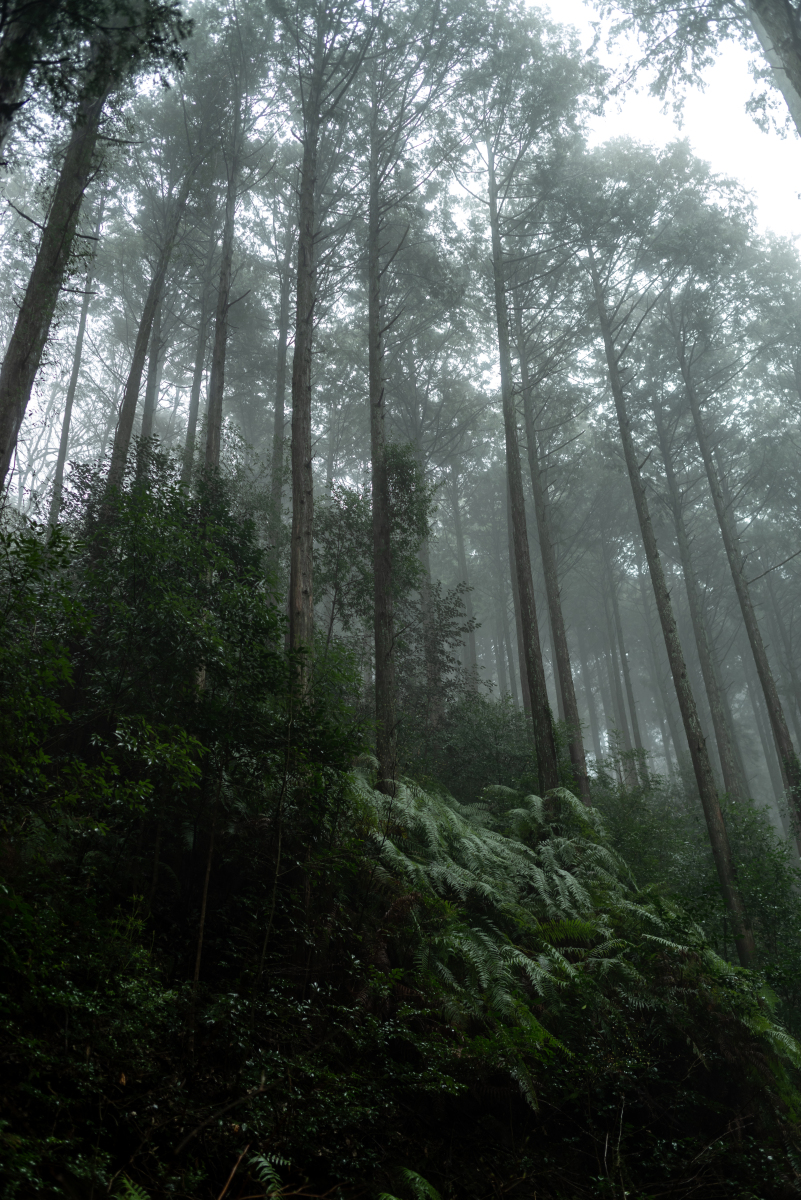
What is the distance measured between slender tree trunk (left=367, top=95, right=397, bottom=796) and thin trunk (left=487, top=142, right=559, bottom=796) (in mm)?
2401

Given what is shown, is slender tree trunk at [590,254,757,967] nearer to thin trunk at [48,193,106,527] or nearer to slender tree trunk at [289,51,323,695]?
slender tree trunk at [289,51,323,695]

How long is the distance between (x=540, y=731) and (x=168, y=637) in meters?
6.85

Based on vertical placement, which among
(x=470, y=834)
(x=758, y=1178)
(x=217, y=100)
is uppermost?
(x=217, y=100)

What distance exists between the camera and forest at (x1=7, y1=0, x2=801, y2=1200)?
142 inches

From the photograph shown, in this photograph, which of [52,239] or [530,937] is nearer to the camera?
[530,937]

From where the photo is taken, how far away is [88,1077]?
3.01 metres

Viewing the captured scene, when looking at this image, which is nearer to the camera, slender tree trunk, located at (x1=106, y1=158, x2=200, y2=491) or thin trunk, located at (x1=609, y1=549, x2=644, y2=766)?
slender tree trunk, located at (x1=106, y1=158, x2=200, y2=491)

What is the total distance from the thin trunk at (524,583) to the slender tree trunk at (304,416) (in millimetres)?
3765

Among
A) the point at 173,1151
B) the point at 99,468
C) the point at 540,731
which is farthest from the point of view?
the point at 540,731

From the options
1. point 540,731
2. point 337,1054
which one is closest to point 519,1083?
point 337,1054

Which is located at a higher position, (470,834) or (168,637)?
(168,637)

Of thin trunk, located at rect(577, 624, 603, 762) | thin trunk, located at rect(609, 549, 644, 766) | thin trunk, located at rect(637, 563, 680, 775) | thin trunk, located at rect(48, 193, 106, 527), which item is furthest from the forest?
thin trunk, located at rect(577, 624, 603, 762)

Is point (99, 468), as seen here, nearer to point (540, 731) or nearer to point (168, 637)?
point (168, 637)

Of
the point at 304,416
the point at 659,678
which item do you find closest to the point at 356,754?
the point at 304,416
